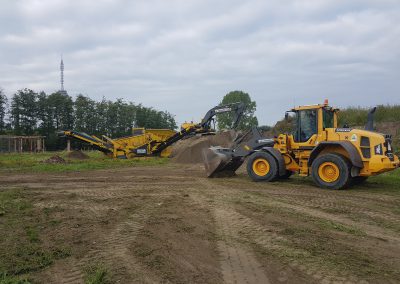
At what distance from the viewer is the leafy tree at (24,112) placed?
50312 mm

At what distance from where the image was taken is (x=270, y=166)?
12.1 meters

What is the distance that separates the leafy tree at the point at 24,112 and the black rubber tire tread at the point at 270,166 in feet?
147

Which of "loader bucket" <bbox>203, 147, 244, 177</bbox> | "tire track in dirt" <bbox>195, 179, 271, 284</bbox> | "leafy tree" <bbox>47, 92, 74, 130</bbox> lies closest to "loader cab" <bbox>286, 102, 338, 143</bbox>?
"loader bucket" <bbox>203, 147, 244, 177</bbox>

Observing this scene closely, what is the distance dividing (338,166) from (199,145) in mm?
12438

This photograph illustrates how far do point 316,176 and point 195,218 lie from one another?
535 centimetres

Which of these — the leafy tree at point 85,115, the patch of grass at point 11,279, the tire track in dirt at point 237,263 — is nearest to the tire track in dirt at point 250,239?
the tire track in dirt at point 237,263

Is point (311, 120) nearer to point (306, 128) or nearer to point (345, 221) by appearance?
point (306, 128)

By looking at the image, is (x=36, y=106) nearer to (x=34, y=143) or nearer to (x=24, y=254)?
(x=34, y=143)

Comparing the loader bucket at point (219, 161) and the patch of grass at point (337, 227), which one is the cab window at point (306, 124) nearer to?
the loader bucket at point (219, 161)

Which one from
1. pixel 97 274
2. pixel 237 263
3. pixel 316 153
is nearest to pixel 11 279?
pixel 97 274

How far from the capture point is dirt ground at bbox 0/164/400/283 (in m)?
4.21

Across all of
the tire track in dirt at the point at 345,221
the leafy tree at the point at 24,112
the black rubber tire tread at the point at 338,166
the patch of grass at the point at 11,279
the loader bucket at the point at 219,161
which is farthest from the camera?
the leafy tree at the point at 24,112

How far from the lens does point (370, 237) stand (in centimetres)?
571

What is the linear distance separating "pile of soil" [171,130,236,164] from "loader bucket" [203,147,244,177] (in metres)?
7.84
